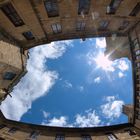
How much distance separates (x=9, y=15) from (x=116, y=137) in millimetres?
17817

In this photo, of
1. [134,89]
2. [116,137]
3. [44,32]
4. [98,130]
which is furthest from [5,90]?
[134,89]

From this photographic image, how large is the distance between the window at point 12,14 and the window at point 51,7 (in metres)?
2.91

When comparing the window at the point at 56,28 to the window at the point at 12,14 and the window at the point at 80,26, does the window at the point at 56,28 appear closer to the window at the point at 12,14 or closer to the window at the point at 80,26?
the window at the point at 80,26

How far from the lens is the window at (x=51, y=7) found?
20219mm

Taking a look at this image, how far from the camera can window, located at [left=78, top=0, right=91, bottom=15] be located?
69.4 feet

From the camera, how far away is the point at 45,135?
83.5 feet

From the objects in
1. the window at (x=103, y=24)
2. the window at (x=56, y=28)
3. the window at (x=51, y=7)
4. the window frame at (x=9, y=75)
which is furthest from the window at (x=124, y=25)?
the window frame at (x=9, y=75)

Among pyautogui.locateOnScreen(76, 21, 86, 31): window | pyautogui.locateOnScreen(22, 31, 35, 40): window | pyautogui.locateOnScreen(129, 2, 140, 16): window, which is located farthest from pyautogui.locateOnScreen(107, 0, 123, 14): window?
pyautogui.locateOnScreen(22, 31, 35, 40): window

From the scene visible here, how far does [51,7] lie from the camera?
2102 centimetres

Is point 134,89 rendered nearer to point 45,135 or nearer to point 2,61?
point 45,135

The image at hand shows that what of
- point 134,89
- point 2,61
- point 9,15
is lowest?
point 134,89

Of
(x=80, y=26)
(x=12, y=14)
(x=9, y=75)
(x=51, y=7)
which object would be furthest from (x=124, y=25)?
(x=9, y=75)

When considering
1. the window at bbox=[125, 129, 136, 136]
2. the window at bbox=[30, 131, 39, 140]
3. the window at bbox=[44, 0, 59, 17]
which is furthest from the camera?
the window at bbox=[125, 129, 136, 136]

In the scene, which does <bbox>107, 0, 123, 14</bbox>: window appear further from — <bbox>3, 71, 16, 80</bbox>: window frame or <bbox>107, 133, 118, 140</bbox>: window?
<bbox>107, 133, 118, 140</bbox>: window
